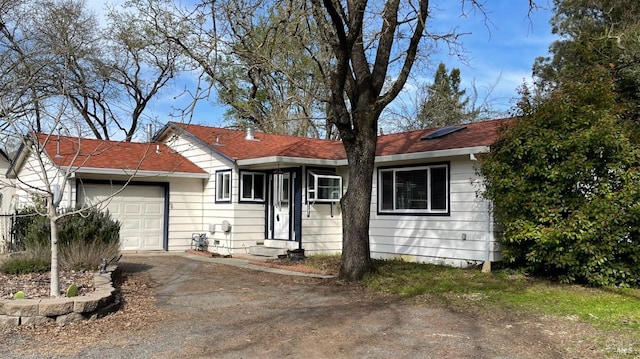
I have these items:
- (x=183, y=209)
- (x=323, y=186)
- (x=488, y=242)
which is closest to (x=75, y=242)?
(x=183, y=209)

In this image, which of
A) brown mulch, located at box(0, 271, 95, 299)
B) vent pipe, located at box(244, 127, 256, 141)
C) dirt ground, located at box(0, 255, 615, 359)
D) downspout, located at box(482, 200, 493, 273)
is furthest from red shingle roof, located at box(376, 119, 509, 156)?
brown mulch, located at box(0, 271, 95, 299)

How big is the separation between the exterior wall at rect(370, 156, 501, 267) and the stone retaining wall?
7303 mm

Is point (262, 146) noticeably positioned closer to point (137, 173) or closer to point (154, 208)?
point (154, 208)

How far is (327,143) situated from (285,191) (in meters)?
2.98

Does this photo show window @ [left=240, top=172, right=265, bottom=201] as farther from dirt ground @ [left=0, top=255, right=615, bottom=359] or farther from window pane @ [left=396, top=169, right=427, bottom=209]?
dirt ground @ [left=0, top=255, right=615, bottom=359]

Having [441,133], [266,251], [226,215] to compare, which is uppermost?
[441,133]

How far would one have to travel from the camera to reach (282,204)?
48.5 ft

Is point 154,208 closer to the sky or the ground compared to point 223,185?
closer to the ground

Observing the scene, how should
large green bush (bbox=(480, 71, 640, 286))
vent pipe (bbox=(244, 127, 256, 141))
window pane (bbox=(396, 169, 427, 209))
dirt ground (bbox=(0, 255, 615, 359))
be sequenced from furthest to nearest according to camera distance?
1. vent pipe (bbox=(244, 127, 256, 141))
2. window pane (bbox=(396, 169, 427, 209))
3. large green bush (bbox=(480, 71, 640, 286))
4. dirt ground (bbox=(0, 255, 615, 359))

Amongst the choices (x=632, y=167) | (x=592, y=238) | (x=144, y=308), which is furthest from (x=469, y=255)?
(x=144, y=308)

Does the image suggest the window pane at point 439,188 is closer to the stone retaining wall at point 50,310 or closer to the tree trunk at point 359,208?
the tree trunk at point 359,208

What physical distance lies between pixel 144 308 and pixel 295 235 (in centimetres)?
706

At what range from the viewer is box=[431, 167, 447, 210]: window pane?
38.2ft

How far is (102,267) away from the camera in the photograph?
28.6 feet
